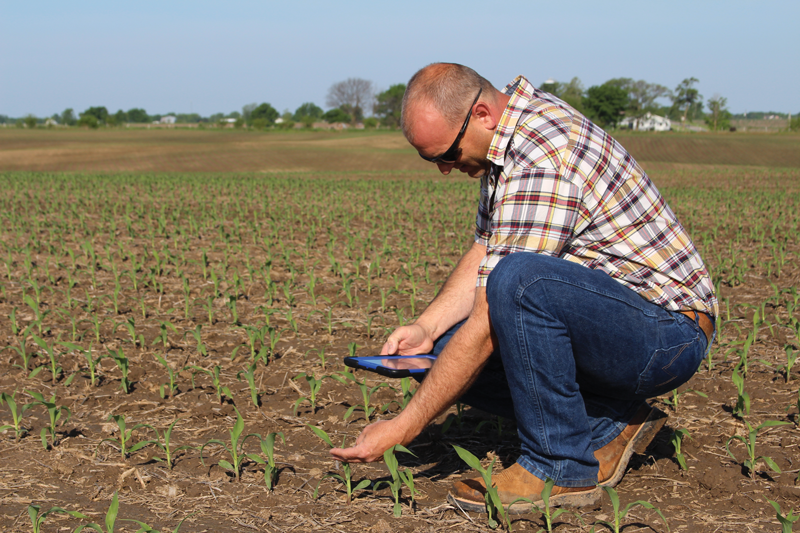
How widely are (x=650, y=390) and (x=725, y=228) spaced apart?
9194 mm

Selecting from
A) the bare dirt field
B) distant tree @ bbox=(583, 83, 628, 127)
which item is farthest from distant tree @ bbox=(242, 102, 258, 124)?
the bare dirt field

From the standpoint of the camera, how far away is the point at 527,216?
250 centimetres

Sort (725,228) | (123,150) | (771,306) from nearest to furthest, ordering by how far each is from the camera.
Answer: (771,306)
(725,228)
(123,150)

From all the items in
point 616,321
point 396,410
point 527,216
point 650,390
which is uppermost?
point 527,216

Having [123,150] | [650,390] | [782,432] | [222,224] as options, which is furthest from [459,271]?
[123,150]

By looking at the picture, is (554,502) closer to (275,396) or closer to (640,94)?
(275,396)

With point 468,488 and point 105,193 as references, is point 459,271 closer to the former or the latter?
point 468,488

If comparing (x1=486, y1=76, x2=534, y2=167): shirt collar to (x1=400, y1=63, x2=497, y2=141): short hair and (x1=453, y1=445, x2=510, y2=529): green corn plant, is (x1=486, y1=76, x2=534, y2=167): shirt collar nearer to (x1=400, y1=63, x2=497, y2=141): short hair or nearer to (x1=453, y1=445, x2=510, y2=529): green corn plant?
(x1=400, y1=63, x2=497, y2=141): short hair

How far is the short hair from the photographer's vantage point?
264cm

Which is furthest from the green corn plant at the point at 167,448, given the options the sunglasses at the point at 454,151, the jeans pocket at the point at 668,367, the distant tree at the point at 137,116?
the distant tree at the point at 137,116

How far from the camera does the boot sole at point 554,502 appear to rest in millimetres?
2586

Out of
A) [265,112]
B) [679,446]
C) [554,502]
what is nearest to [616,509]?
[554,502]

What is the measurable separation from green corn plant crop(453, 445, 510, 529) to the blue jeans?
0.71 ft

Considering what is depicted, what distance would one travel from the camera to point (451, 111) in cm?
267
